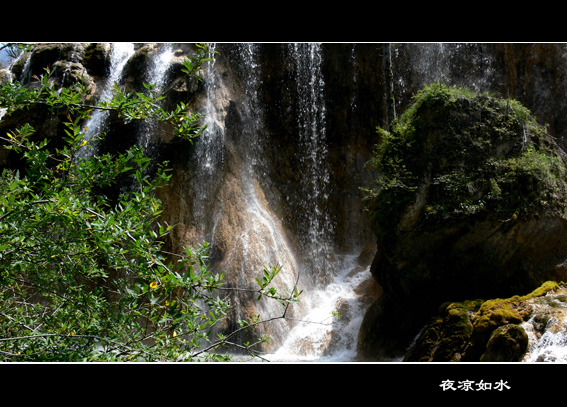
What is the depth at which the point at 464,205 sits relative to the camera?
23.4ft

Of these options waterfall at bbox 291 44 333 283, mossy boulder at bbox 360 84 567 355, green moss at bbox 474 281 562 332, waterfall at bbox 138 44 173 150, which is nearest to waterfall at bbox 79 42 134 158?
waterfall at bbox 138 44 173 150

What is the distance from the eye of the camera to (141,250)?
2693 mm

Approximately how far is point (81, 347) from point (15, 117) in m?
10.7

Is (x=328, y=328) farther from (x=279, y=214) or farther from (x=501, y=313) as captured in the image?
(x=501, y=313)

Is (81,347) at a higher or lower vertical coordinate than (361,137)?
lower

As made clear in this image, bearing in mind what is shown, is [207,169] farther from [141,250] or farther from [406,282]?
[141,250]

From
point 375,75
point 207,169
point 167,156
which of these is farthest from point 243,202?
point 375,75

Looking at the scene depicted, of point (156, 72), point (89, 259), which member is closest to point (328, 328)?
point (89, 259)

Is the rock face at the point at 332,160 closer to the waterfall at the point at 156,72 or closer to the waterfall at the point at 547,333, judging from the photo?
the waterfall at the point at 156,72

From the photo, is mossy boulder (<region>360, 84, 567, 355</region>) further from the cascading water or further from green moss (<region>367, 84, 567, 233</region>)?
the cascading water

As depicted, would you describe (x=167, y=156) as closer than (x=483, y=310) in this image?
No

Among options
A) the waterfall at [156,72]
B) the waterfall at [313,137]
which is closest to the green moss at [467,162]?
the waterfall at [313,137]

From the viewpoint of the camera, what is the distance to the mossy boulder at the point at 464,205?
277 inches
